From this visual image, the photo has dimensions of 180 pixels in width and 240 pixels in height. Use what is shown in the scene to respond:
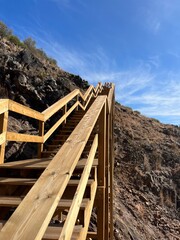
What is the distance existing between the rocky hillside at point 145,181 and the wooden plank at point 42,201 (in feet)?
22.4

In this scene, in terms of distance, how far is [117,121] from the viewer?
1583 centimetres

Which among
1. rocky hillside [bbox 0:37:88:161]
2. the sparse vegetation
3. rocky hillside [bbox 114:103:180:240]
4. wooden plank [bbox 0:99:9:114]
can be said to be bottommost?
rocky hillside [bbox 114:103:180:240]

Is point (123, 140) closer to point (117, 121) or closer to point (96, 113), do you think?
point (117, 121)

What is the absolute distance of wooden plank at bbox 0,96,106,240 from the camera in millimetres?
1021

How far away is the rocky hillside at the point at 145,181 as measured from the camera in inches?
362

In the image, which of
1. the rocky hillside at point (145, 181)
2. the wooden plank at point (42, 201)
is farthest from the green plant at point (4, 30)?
the wooden plank at point (42, 201)

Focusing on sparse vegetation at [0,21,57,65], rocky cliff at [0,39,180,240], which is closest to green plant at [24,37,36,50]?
sparse vegetation at [0,21,57,65]

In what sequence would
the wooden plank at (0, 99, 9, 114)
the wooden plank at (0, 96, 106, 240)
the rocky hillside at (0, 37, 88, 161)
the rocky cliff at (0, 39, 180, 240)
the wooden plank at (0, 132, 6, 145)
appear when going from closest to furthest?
the wooden plank at (0, 96, 106, 240)
the wooden plank at (0, 99, 9, 114)
the wooden plank at (0, 132, 6, 145)
the rocky cliff at (0, 39, 180, 240)
the rocky hillside at (0, 37, 88, 161)

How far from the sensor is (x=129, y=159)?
12836mm

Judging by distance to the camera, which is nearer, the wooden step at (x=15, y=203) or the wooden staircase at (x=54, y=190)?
the wooden staircase at (x=54, y=190)

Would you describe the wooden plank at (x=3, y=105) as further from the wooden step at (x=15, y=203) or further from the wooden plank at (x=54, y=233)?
the wooden plank at (x=54, y=233)

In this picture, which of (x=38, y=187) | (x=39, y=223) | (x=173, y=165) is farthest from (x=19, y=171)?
(x=173, y=165)

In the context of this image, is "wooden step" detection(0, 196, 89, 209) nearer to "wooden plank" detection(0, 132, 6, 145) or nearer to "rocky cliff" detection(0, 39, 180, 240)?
"wooden plank" detection(0, 132, 6, 145)

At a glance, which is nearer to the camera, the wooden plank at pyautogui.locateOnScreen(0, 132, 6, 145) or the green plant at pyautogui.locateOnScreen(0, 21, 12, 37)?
the wooden plank at pyautogui.locateOnScreen(0, 132, 6, 145)
